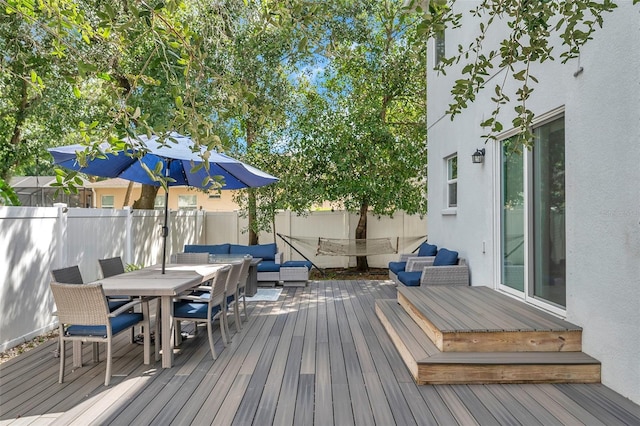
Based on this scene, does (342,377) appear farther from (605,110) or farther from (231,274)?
(605,110)

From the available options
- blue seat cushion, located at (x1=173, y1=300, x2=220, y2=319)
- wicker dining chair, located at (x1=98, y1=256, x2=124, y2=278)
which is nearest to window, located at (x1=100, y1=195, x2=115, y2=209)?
wicker dining chair, located at (x1=98, y1=256, x2=124, y2=278)

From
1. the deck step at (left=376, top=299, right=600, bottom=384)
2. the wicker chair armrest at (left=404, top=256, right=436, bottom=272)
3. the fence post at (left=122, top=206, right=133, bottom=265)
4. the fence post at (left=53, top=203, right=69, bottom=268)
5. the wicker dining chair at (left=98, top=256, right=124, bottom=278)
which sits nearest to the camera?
the deck step at (left=376, top=299, right=600, bottom=384)

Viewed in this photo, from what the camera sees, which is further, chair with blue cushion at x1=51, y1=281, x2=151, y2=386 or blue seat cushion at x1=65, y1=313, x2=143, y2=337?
blue seat cushion at x1=65, y1=313, x2=143, y2=337

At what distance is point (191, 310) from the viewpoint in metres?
3.94

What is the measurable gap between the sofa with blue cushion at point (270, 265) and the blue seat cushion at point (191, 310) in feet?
12.0

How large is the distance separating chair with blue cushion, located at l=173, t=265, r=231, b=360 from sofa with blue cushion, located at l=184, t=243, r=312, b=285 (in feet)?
11.6

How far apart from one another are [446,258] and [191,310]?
3721 mm

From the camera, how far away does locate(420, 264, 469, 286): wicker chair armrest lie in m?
5.52

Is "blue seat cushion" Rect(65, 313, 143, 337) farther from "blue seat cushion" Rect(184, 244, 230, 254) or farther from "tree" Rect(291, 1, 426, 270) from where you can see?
"tree" Rect(291, 1, 426, 270)

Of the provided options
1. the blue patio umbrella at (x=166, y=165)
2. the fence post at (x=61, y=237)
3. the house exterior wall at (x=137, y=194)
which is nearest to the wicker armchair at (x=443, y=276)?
the blue patio umbrella at (x=166, y=165)

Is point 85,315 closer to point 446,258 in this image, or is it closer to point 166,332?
point 166,332

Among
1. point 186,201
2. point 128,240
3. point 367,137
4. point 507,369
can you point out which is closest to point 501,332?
point 507,369

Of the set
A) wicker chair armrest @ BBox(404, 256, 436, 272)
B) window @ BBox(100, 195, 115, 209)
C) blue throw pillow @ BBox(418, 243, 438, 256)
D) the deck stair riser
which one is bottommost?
the deck stair riser

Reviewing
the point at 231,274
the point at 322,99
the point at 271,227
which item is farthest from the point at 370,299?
the point at 322,99
